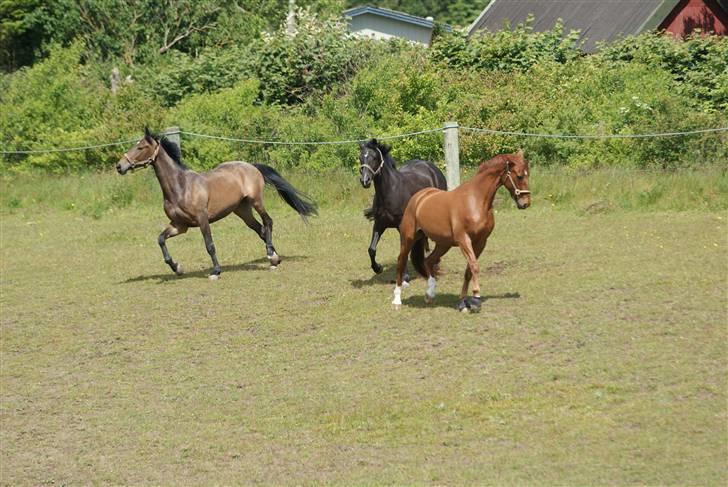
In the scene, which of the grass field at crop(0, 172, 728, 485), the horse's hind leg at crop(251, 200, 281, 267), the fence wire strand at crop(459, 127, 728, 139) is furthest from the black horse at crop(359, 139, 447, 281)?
the fence wire strand at crop(459, 127, 728, 139)

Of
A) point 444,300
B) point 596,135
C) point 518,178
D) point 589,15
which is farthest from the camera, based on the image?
point 589,15

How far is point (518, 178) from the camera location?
1252 centimetres

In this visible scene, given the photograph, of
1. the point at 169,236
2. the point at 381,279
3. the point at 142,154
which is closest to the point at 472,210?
the point at 381,279

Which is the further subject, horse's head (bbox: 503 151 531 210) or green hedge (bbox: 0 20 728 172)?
green hedge (bbox: 0 20 728 172)

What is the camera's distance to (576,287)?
13.7 m

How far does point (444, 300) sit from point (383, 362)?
2.22 metres

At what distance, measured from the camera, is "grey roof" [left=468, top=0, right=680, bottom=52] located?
30781 mm

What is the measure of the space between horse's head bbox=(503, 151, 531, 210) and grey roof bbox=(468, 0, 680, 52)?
17.0m

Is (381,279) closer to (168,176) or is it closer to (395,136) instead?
(168,176)

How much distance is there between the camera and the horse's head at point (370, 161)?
14.6 metres

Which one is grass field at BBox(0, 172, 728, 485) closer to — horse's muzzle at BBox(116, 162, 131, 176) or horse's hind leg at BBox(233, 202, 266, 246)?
horse's hind leg at BBox(233, 202, 266, 246)

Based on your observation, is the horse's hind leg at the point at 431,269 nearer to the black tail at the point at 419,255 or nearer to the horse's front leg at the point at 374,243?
the black tail at the point at 419,255

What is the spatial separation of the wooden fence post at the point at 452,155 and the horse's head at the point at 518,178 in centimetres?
689

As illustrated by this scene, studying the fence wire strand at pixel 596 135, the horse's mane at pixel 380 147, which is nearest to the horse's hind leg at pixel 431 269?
the horse's mane at pixel 380 147
